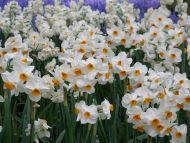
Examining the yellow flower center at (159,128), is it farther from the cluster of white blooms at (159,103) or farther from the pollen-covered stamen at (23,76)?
the pollen-covered stamen at (23,76)

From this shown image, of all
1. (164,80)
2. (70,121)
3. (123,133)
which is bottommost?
(123,133)

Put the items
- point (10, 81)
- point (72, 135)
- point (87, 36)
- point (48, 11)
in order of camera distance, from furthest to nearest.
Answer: point (48, 11) → point (87, 36) → point (72, 135) → point (10, 81)

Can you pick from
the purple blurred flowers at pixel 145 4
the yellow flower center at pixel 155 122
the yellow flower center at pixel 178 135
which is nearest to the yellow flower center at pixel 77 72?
the yellow flower center at pixel 155 122

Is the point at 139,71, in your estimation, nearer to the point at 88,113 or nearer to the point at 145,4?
the point at 88,113

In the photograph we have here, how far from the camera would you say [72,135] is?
2.27 meters

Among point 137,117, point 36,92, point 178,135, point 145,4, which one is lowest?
point 178,135

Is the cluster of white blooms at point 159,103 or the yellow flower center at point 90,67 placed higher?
the yellow flower center at point 90,67

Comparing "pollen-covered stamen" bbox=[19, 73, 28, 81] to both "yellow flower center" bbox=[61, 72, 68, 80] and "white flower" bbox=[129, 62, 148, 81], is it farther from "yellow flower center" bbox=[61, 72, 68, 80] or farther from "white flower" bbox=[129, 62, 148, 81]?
"white flower" bbox=[129, 62, 148, 81]

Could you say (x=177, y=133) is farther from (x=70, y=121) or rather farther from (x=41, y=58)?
(x=41, y=58)

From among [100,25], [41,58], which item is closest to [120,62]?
A: [41,58]

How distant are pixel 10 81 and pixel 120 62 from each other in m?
0.74

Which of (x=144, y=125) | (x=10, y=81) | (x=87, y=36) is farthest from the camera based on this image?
(x=87, y=36)

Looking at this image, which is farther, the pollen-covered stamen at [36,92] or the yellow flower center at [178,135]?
the yellow flower center at [178,135]

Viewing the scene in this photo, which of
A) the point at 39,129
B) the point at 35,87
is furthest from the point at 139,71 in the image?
the point at 35,87
